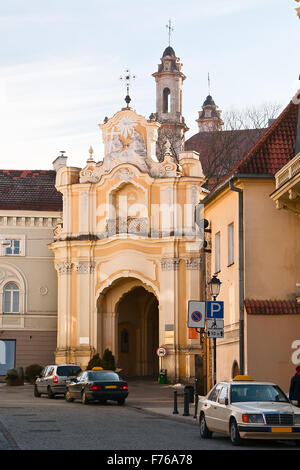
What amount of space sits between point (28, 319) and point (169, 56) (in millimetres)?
37774

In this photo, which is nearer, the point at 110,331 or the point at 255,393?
the point at 255,393

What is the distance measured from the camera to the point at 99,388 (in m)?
36.0

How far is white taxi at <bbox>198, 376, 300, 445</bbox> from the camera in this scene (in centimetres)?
1891

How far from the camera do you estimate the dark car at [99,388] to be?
36.0 meters

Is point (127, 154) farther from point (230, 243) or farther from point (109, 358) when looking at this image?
point (230, 243)

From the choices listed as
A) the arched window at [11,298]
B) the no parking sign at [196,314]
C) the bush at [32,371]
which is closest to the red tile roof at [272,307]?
the no parking sign at [196,314]

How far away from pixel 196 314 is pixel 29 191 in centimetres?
3803

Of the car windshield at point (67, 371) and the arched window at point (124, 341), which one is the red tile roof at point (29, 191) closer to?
the arched window at point (124, 341)

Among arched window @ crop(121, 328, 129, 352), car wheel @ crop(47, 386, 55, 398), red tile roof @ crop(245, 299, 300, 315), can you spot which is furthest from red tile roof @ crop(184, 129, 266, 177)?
red tile roof @ crop(245, 299, 300, 315)

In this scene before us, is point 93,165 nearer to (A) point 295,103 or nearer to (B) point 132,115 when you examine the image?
(B) point 132,115

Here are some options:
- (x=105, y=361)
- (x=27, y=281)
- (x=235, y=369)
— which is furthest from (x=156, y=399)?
(x=27, y=281)

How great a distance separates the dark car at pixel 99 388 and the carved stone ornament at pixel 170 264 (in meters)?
21.1

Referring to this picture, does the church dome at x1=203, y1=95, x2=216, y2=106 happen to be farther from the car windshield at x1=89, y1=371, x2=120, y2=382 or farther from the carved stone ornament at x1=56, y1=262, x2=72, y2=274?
the car windshield at x1=89, y1=371, x2=120, y2=382
